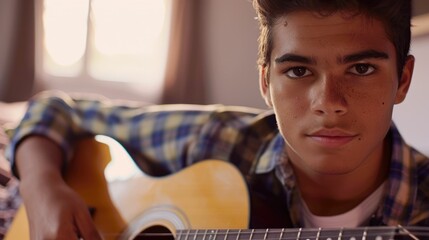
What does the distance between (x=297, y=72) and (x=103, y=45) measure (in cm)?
219

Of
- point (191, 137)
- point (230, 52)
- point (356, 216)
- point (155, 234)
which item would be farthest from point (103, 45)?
point (356, 216)

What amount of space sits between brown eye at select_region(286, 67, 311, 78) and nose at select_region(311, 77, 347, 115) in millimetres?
39

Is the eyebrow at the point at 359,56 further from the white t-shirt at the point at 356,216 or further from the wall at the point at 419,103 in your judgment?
the wall at the point at 419,103

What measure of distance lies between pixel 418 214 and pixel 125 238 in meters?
0.48

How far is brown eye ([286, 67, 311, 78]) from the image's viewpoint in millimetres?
903

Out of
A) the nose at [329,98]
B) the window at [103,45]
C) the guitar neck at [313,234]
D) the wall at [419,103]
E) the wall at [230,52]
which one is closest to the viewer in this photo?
the guitar neck at [313,234]

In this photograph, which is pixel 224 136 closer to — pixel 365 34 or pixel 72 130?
pixel 72 130

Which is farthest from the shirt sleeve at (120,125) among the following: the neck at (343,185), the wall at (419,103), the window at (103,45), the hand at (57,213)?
the window at (103,45)

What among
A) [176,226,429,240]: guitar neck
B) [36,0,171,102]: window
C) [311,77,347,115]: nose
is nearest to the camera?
[176,226,429,240]: guitar neck

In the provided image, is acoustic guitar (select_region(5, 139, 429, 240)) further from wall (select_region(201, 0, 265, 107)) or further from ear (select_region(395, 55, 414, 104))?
wall (select_region(201, 0, 265, 107))

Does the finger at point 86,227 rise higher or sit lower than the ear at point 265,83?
lower

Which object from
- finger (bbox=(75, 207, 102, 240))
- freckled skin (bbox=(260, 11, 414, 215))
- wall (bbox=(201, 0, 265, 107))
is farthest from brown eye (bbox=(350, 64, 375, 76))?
wall (bbox=(201, 0, 265, 107))

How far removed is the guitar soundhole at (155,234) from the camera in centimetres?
103

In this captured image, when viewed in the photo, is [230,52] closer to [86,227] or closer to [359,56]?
[86,227]
